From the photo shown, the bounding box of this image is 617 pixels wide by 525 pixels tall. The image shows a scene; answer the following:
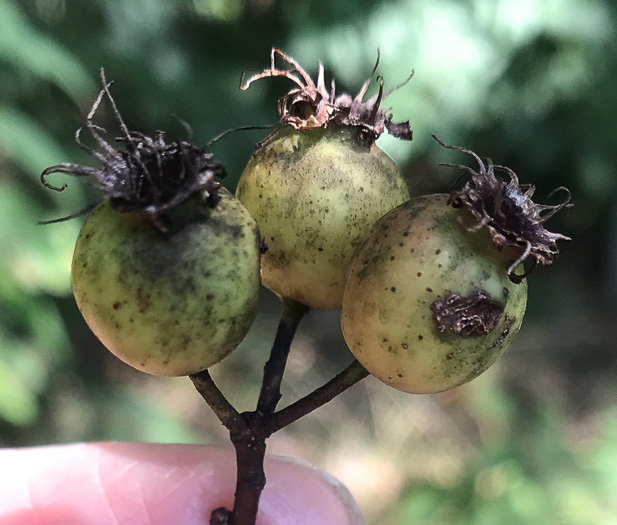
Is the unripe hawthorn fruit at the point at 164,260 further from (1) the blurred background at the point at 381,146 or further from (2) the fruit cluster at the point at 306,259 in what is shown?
(1) the blurred background at the point at 381,146

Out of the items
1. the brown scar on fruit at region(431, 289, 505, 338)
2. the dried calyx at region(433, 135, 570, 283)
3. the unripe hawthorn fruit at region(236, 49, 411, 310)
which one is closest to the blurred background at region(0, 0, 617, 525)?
the unripe hawthorn fruit at region(236, 49, 411, 310)

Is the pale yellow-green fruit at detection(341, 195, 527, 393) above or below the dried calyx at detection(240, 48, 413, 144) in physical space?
below

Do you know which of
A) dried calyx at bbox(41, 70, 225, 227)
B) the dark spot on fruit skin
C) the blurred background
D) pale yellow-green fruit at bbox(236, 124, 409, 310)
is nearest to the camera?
dried calyx at bbox(41, 70, 225, 227)

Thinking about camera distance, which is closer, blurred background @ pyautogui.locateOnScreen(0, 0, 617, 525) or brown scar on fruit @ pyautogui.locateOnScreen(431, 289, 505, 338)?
brown scar on fruit @ pyautogui.locateOnScreen(431, 289, 505, 338)

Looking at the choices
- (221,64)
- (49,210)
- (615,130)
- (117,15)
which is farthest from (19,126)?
(615,130)

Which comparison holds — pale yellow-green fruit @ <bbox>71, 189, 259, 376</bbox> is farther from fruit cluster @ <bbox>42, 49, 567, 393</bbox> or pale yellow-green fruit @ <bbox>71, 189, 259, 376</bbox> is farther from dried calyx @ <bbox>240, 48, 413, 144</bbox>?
dried calyx @ <bbox>240, 48, 413, 144</bbox>

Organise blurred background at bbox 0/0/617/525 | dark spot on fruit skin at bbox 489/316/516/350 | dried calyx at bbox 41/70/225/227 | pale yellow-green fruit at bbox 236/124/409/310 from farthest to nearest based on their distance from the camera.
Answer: blurred background at bbox 0/0/617/525 < pale yellow-green fruit at bbox 236/124/409/310 < dark spot on fruit skin at bbox 489/316/516/350 < dried calyx at bbox 41/70/225/227

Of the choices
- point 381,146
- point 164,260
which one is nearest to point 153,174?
point 164,260

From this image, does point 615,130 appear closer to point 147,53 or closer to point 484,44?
point 484,44
